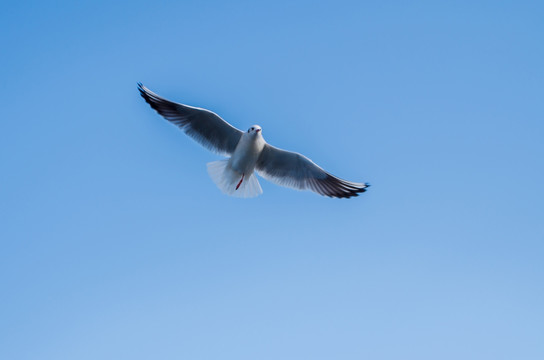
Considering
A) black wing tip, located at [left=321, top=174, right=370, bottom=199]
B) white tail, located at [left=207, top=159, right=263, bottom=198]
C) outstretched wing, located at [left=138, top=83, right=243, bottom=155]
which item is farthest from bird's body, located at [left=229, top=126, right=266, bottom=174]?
black wing tip, located at [left=321, top=174, right=370, bottom=199]

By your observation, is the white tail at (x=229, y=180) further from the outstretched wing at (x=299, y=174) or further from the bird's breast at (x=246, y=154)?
the outstretched wing at (x=299, y=174)

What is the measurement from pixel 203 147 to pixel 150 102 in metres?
1.28

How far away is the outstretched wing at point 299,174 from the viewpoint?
11508 mm

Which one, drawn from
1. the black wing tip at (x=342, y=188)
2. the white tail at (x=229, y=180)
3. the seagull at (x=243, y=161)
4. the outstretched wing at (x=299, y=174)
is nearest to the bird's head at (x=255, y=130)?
the seagull at (x=243, y=161)

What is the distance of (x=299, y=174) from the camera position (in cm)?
1188

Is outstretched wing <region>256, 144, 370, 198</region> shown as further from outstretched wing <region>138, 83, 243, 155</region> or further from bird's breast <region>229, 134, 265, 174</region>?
outstretched wing <region>138, 83, 243, 155</region>

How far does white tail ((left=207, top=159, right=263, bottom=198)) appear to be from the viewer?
37.5 feet

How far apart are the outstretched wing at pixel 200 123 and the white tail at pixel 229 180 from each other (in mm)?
422

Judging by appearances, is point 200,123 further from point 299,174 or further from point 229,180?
point 299,174

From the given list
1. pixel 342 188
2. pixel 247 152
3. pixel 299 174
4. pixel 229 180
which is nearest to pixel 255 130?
pixel 247 152

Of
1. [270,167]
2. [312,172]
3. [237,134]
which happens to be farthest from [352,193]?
[237,134]

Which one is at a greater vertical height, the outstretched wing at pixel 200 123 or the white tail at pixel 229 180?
the outstretched wing at pixel 200 123

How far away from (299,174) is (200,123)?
6.84ft

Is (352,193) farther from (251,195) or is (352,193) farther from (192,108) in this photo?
(192,108)
